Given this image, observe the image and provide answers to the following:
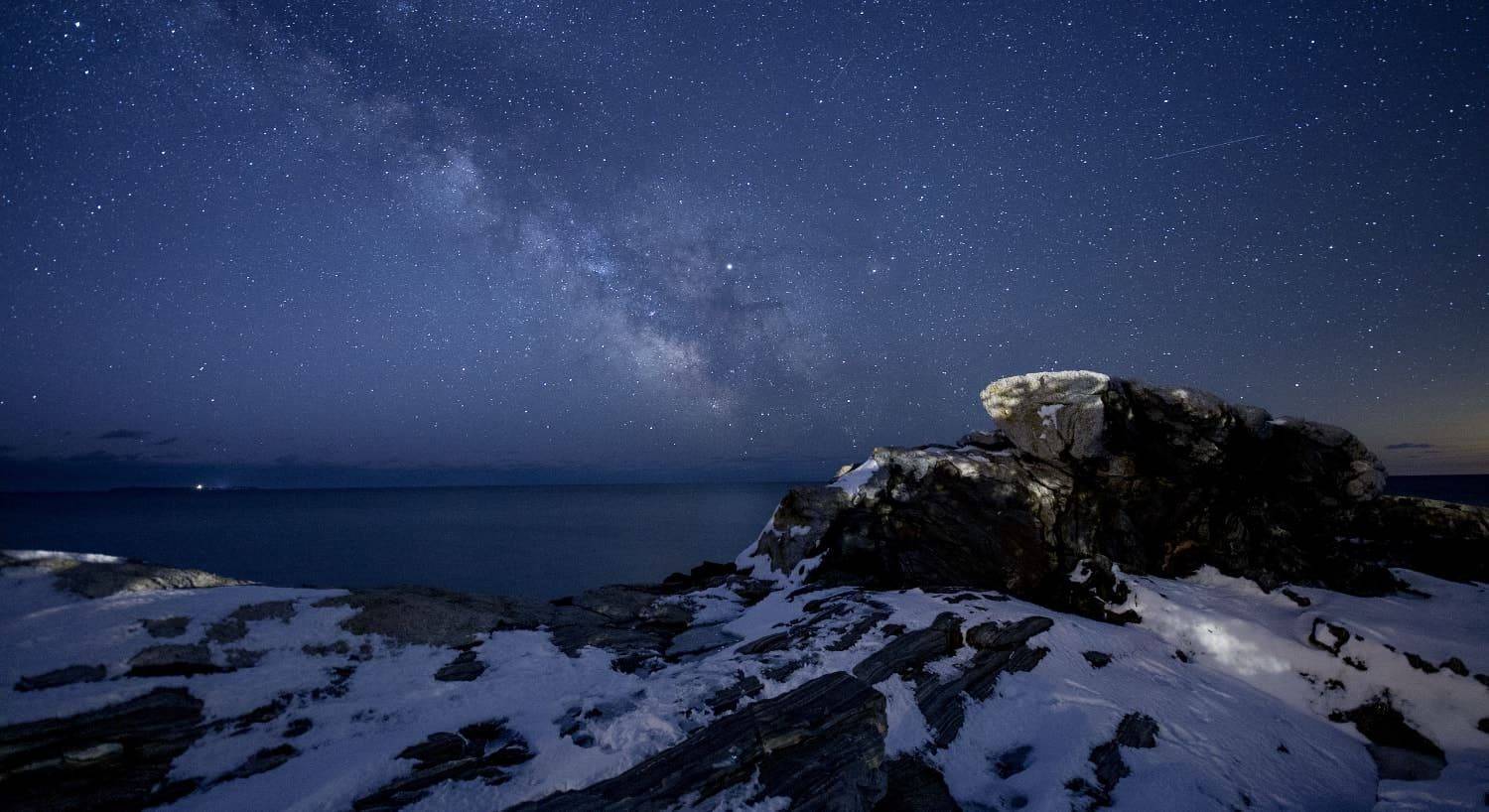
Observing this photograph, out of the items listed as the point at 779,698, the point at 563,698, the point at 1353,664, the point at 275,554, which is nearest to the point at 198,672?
the point at 563,698

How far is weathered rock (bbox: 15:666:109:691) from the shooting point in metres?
8.55

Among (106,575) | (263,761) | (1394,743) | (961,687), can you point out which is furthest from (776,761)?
(1394,743)

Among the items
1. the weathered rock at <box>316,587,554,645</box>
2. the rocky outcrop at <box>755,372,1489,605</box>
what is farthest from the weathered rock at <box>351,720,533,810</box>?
the rocky outcrop at <box>755,372,1489,605</box>

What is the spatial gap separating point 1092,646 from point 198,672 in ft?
66.7

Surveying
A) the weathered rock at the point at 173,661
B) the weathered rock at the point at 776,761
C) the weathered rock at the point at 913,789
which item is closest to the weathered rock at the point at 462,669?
the weathered rock at the point at 173,661

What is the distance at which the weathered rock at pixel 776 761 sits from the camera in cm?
742

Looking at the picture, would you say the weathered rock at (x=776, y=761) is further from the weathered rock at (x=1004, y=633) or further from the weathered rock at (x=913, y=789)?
the weathered rock at (x=1004, y=633)

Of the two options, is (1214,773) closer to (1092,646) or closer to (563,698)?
(1092,646)

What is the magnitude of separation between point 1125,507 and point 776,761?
19.7 metres

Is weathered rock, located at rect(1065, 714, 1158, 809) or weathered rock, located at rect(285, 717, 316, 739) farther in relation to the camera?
weathered rock, located at rect(1065, 714, 1158, 809)

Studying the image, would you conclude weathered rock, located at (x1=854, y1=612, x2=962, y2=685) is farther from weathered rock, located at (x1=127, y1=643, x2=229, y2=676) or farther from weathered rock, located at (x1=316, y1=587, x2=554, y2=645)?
weathered rock, located at (x1=127, y1=643, x2=229, y2=676)

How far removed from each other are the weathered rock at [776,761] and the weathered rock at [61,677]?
29.1 ft

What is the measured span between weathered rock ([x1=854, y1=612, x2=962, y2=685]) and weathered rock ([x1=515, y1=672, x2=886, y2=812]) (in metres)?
1.46

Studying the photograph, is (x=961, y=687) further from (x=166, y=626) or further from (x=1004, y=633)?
(x=166, y=626)
